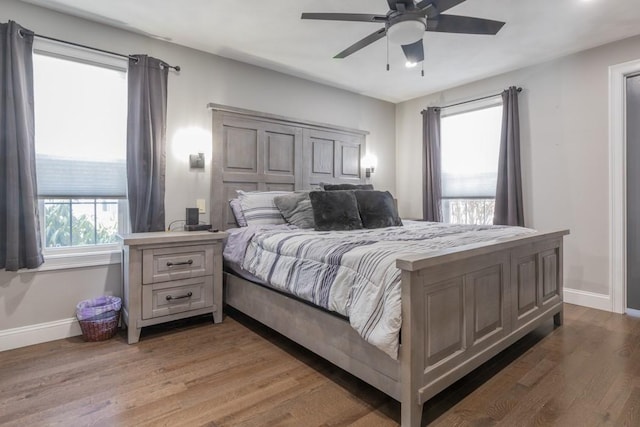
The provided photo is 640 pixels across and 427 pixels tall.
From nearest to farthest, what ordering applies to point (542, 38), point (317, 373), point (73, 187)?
point (317, 373), point (73, 187), point (542, 38)

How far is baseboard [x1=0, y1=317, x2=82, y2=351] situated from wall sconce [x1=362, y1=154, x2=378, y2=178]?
358 cm

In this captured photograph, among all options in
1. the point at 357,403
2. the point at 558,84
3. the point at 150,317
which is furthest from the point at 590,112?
the point at 150,317

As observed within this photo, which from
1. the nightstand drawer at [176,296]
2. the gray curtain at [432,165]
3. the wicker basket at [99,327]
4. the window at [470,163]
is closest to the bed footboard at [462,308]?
the window at [470,163]

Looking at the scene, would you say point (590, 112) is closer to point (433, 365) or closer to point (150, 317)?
point (433, 365)

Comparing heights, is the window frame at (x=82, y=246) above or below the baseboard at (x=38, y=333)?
above

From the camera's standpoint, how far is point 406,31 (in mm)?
2051

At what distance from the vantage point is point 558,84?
352 centimetres

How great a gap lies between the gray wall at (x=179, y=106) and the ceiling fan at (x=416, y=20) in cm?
164

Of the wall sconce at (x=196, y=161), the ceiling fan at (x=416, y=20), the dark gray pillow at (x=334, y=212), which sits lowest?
the dark gray pillow at (x=334, y=212)

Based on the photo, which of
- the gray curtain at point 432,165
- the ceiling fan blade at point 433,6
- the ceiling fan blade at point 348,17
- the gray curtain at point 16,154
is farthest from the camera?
the gray curtain at point 432,165

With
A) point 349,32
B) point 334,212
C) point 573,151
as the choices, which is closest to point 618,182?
point 573,151

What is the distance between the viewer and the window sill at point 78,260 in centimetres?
258

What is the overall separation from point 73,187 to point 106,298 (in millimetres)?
935

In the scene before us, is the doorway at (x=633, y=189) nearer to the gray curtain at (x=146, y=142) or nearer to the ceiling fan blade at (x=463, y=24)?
the ceiling fan blade at (x=463, y=24)
